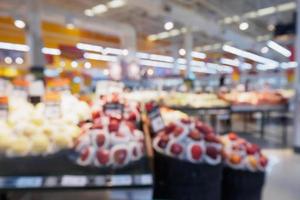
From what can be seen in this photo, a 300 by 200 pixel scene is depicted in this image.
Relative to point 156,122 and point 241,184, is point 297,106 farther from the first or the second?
point 156,122

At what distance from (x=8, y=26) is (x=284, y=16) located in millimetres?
11548

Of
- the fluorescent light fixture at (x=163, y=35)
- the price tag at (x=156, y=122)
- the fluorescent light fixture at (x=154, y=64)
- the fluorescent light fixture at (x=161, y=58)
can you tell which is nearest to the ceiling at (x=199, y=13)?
the fluorescent light fixture at (x=163, y=35)

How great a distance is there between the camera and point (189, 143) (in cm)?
157

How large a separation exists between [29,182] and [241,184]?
1144mm

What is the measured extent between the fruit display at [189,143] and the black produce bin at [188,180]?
36 millimetres

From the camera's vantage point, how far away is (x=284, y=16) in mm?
12961

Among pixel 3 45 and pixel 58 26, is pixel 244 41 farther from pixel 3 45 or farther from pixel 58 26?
pixel 3 45

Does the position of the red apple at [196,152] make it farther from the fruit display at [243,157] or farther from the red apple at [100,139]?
the red apple at [100,139]

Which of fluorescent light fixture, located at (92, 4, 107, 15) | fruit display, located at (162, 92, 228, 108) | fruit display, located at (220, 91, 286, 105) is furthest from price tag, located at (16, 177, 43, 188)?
fluorescent light fixture, located at (92, 4, 107, 15)

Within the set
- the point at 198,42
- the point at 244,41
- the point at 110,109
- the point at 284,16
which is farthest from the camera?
the point at 198,42

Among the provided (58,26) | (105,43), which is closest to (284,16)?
(105,43)

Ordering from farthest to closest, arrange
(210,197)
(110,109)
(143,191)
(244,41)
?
(244,41), (110,109), (210,197), (143,191)

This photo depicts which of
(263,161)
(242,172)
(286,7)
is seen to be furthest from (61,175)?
(286,7)

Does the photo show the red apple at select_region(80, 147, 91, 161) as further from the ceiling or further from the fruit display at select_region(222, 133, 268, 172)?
the ceiling
